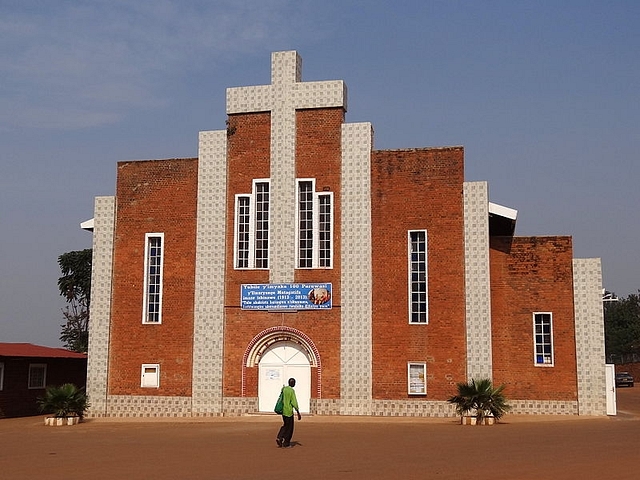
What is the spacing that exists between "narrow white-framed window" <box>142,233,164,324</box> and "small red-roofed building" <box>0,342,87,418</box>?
222 inches

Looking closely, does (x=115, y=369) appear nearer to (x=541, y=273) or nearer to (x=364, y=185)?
(x=364, y=185)

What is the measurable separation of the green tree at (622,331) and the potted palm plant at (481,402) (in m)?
69.1

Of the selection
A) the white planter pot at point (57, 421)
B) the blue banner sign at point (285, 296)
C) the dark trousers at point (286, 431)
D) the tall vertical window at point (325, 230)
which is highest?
the tall vertical window at point (325, 230)

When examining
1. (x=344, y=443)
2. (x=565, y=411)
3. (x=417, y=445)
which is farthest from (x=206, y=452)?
(x=565, y=411)

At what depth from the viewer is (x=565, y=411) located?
86.3 feet

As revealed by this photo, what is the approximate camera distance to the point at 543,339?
26938 millimetres

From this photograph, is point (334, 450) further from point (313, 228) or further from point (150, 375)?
point (150, 375)

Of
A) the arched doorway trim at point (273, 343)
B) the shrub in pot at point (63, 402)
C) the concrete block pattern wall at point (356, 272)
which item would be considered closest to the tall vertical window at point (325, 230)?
the concrete block pattern wall at point (356, 272)

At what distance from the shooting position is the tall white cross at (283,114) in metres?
27.6

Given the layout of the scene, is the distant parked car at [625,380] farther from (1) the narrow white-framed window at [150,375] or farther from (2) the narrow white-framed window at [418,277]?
(1) the narrow white-framed window at [150,375]

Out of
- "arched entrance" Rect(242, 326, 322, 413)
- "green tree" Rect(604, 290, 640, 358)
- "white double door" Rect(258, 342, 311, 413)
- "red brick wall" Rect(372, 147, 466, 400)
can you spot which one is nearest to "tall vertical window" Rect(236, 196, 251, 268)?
"arched entrance" Rect(242, 326, 322, 413)

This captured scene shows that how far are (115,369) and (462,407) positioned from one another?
11997 mm

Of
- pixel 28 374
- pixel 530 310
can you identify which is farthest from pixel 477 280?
pixel 28 374

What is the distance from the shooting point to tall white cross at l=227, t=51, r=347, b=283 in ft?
90.5
